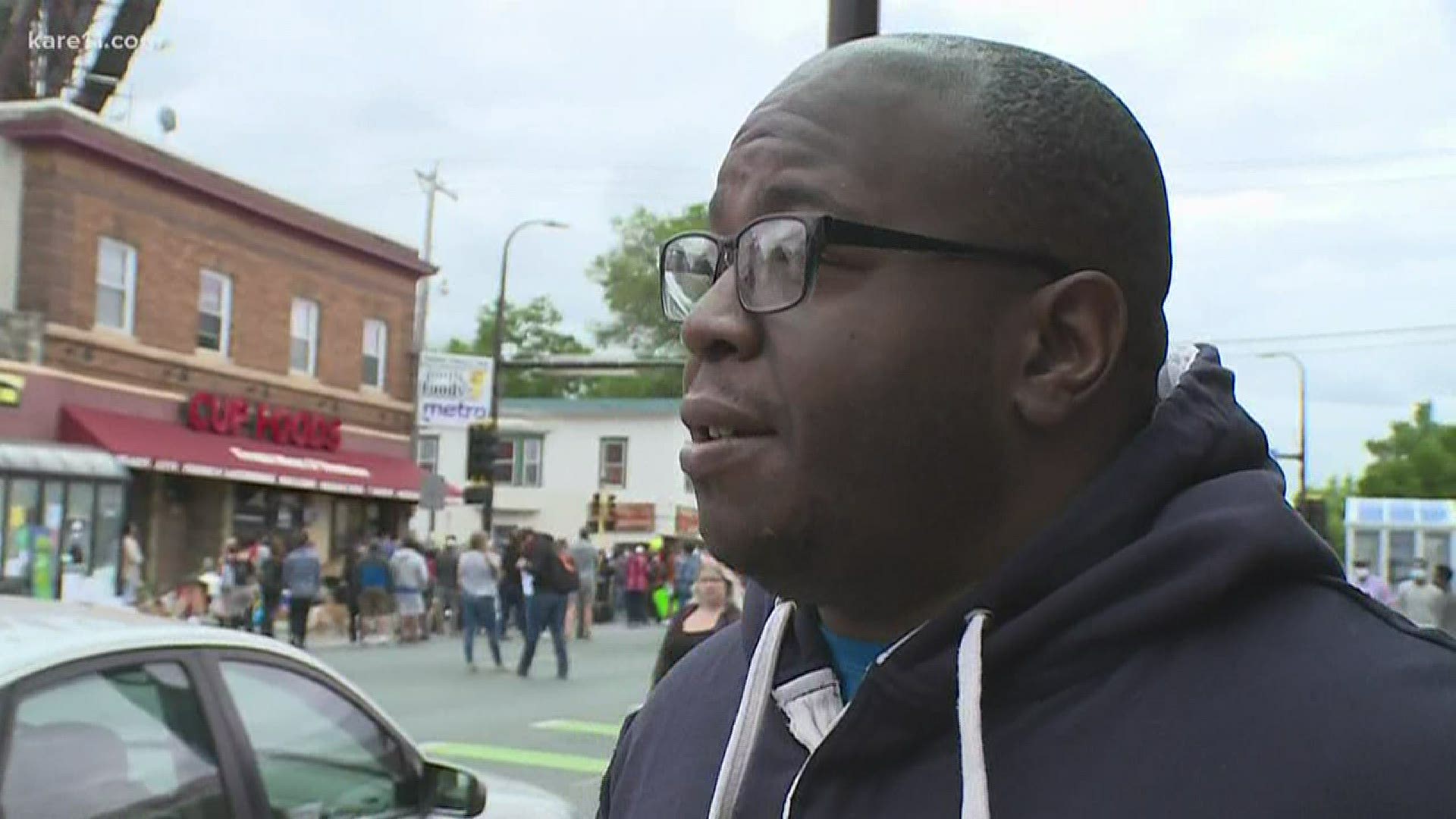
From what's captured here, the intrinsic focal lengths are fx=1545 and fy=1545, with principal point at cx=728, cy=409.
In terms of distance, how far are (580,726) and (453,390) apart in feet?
60.6

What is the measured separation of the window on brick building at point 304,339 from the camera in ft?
92.4

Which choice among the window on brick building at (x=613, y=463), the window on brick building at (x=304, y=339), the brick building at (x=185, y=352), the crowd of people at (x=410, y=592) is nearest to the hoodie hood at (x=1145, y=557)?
the crowd of people at (x=410, y=592)

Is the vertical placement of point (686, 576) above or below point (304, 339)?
below

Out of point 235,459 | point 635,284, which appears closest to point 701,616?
point 235,459

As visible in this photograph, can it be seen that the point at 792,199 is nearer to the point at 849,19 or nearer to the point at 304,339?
the point at 849,19

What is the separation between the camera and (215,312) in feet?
85.6

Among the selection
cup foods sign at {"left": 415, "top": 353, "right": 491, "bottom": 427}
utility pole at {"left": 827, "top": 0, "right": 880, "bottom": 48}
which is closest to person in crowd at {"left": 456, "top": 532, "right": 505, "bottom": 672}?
cup foods sign at {"left": 415, "top": 353, "right": 491, "bottom": 427}

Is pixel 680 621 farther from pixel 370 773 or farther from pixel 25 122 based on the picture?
pixel 25 122

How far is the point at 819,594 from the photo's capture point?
1421mm

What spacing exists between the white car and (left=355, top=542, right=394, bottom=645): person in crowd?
709 inches

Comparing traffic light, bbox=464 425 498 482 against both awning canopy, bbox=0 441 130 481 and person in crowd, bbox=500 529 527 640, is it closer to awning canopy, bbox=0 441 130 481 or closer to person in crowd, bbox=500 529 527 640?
person in crowd, bbox=500 529 527 640

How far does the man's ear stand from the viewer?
1.36 meters

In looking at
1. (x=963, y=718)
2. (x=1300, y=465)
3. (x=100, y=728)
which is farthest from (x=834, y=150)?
(x=1300, y=465)

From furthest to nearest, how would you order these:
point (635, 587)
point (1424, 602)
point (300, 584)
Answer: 1. point (635, 587)
2. point (300, 584)
3. point (1424, 602)
